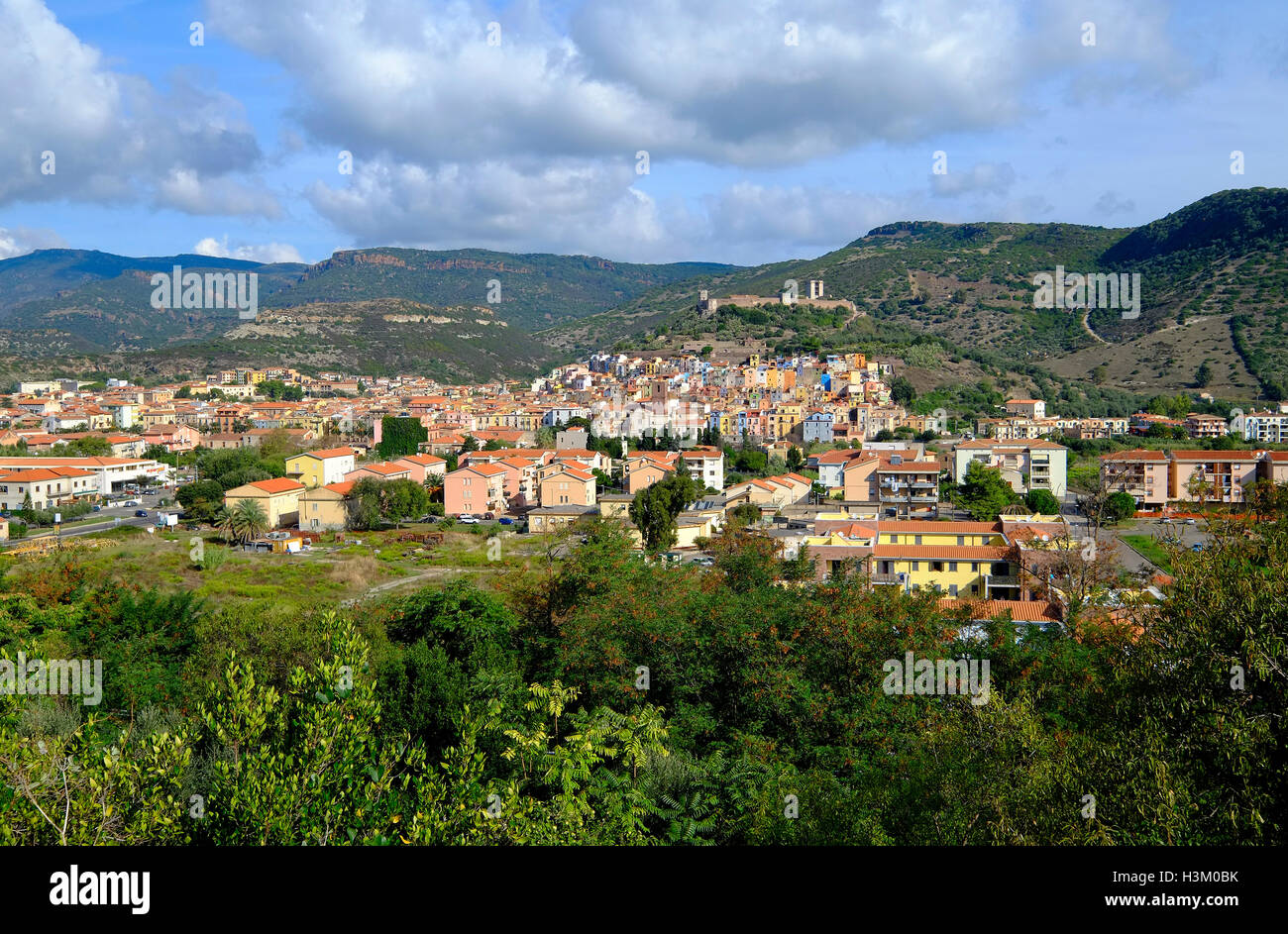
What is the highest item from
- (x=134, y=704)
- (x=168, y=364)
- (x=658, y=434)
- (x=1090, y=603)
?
(x=168, y=364)

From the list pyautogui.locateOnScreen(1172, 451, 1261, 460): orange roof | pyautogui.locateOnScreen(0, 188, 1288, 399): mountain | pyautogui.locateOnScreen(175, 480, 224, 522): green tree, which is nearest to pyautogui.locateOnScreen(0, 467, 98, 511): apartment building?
pyautogui.locateOnScreen(175, 480, 224, 522): green tree

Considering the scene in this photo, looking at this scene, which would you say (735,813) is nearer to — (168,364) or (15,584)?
(15,584)

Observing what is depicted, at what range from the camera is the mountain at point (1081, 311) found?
63.2 meters

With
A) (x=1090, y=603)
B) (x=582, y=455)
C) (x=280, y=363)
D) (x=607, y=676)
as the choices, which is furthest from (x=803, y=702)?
(x=280, y=363)

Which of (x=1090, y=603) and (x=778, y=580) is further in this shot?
(x=778, y=580)

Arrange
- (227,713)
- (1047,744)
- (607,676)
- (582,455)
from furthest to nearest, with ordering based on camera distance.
A: (582,455)
(607,676)
(1047,744)
(227,713)

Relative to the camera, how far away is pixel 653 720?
7.71m

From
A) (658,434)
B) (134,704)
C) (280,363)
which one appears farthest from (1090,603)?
(280,363)

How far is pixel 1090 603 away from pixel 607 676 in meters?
6.93

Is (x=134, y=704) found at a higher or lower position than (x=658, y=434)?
lower

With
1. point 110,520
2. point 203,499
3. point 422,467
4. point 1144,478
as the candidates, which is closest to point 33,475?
point 110,520

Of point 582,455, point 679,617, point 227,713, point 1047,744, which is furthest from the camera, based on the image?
point 582,455

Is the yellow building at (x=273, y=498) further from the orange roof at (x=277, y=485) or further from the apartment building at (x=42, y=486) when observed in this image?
the apartment building at (x=42, y=486)

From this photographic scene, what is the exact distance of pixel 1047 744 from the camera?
5.24 meters
